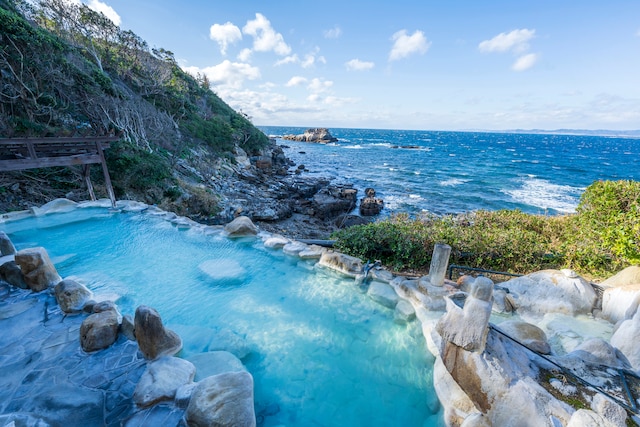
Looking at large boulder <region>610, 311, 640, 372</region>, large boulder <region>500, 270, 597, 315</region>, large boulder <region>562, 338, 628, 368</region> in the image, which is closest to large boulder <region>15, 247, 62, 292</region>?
large boulder <region>562, 338, 628, 368</region>

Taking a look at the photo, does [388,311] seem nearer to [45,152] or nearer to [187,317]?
[187,317]

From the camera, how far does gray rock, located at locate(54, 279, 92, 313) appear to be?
4254 millimetres

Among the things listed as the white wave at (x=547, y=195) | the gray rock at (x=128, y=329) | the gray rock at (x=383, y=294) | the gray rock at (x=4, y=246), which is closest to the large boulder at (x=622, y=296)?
the gray rock at (x=383, y=294)

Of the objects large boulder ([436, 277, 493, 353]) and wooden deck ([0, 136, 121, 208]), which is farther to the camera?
wooden deck ([0, 136, 121, 208])

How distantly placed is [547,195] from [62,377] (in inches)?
1262

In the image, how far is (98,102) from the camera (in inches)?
545

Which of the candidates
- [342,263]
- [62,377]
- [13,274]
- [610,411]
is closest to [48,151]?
[13,274]

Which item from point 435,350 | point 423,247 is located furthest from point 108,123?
point 435,350

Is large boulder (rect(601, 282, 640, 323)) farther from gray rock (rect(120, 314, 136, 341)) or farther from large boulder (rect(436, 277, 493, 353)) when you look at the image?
gray rock (rect(120, 314, 136, 341))

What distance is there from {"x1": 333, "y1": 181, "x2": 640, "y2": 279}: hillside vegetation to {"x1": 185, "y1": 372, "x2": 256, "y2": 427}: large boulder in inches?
169

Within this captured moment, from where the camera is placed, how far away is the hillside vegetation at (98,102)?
1086cm

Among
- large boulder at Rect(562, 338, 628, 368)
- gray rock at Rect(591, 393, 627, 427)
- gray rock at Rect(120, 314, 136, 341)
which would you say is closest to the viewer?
gray rock at Rect(591, 393, 627, 427)

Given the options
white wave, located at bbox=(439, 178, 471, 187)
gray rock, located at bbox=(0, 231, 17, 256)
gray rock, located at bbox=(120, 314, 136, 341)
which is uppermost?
gray rock, located at bbox=(0, 231, 17, 256)

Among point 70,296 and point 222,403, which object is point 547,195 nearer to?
point 222,403
